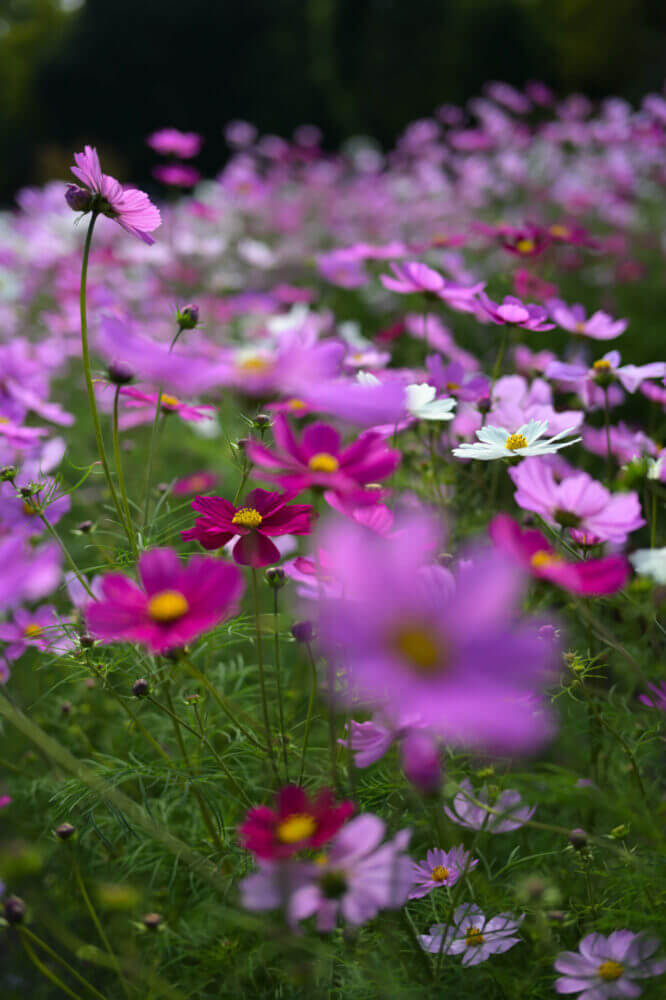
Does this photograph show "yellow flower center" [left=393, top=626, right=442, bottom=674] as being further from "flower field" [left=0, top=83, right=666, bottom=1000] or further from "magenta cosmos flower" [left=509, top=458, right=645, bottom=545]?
"magenta cosmos flower" [left=509, top=458, right=645, bottom=545]

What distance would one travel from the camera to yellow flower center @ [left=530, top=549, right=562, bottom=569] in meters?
0.49

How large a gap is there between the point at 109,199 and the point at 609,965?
0.79 m

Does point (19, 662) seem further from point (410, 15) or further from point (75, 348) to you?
point (410, 15)

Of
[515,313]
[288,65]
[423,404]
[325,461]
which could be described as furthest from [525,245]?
[288,65]

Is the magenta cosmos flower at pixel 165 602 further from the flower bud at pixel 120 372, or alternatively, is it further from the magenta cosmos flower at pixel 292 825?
the flower bud at pixel 120 372

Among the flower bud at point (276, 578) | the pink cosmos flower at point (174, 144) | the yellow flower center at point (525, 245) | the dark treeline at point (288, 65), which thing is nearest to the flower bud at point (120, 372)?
the flower bud at point (276, 578)

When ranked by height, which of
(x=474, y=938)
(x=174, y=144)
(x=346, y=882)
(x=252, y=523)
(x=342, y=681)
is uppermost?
(x=174, y=144)

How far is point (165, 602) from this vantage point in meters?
0.49

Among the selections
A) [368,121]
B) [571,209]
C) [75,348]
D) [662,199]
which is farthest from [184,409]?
[368,121]

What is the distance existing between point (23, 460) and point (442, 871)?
873mm

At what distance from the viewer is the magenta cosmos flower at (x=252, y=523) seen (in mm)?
603

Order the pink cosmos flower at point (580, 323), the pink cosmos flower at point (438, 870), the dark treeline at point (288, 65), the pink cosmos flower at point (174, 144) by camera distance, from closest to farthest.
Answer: the pink cosmos flower at point (438, 870)
the pink cosmos flower at point (580, 323)
the pink cosmos flower at point (174, 144)
the dark treeline at point (288, 65)

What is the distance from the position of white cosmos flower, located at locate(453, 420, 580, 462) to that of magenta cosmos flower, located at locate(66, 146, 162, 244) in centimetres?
36

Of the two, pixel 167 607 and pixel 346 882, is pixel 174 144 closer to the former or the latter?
pixel 167 607
